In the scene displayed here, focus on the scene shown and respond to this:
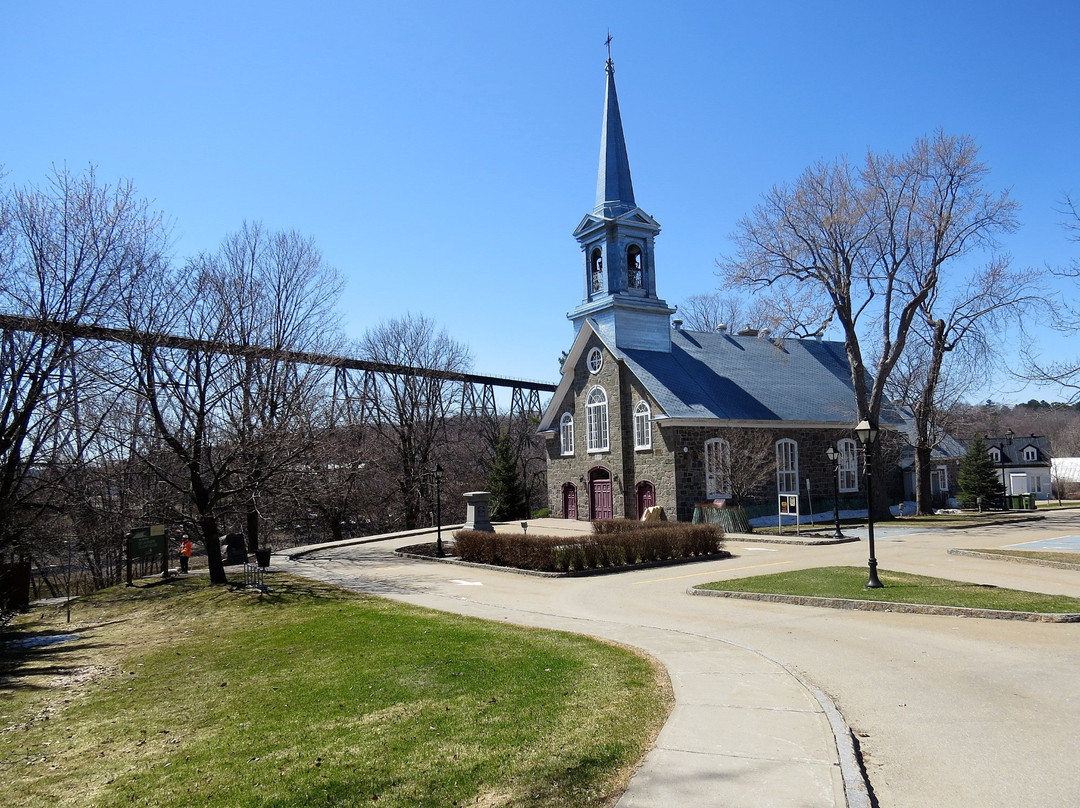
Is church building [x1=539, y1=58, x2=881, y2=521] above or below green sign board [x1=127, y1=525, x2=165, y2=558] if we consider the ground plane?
above

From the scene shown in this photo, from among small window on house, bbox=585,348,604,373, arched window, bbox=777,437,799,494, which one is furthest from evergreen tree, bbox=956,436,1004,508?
small window on house, bbox=585,348,604,373

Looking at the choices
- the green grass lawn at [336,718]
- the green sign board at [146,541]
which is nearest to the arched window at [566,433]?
the green sign board at [146,541]

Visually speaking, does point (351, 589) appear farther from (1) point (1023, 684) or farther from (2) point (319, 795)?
(1) point (1023, 684)

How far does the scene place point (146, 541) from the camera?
20109 millimetres

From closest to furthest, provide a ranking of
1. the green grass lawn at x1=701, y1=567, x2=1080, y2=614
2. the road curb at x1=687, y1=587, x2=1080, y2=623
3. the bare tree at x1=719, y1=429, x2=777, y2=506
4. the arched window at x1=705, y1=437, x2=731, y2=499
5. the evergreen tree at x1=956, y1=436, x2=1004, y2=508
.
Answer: the road curb at x1=687, y1=587, x2=1080, y2=623 → the green grass lawn at x1=701, y1=567, x2=1080, y2=614 → the bare tree at x1=719, y1=429, x2=777, y2=506 → the arched window at x1=705, y1=437, x2=731, y2=499 → the evergreen tree at x1=956, y1=436, x2=1004, y2=508

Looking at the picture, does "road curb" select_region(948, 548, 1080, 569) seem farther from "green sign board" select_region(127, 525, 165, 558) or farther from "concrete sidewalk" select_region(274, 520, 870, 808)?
"green sign board" select_region(127, 525, 165, 558)

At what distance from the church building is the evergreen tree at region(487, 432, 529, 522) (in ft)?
11.2

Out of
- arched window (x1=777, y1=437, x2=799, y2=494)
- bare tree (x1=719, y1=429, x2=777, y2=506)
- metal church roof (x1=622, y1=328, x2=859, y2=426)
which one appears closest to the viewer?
bare tree (x1=719, y1=429, x2=777, y2=506)

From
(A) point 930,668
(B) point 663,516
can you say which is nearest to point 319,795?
(A) point 930,668

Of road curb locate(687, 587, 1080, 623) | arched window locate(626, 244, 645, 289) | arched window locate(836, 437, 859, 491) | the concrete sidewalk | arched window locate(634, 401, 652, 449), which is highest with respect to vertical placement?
arched window locate(626, 244, 645, 289)

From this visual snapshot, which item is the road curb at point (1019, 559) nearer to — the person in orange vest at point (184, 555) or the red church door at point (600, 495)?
the red church door at point (600, 495)

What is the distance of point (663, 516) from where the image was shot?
28047 mm

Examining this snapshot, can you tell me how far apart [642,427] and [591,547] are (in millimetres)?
12676

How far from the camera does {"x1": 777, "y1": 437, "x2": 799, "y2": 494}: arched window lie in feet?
103
